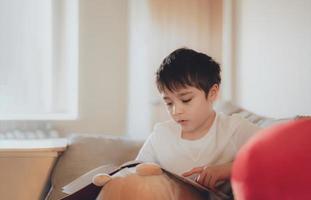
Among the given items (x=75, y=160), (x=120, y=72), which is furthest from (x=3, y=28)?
(x=75, y=160)

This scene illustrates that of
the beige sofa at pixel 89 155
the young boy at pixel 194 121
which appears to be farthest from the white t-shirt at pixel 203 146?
the beige sofa at pixel 89 155

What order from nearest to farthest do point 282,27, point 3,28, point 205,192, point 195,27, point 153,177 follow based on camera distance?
point 153,177 < point 205,192 < point 282,27 < point 195,27 < point 3,28

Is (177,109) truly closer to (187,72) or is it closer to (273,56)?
(187,72)

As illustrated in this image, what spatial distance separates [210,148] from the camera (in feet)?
4.32

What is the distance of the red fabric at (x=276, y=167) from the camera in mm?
493

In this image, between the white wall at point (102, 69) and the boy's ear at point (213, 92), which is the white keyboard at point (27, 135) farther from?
the boy's ear at point (213, 92)

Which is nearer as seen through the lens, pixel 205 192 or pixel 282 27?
pixel 205 192

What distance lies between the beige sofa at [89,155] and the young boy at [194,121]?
26 cm

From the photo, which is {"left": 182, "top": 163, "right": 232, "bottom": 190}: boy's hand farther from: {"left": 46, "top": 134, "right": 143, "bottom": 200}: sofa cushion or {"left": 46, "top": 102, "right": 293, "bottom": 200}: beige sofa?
{"left": 46, "top": 134, "right": 143, "bottom": 200}: sofa cushion

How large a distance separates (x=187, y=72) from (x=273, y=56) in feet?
3.13

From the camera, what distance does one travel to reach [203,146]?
133cm

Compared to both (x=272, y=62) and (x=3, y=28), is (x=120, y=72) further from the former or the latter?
(x=272, y=62)

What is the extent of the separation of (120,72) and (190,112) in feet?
6.39

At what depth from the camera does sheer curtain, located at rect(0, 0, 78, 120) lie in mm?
3207
